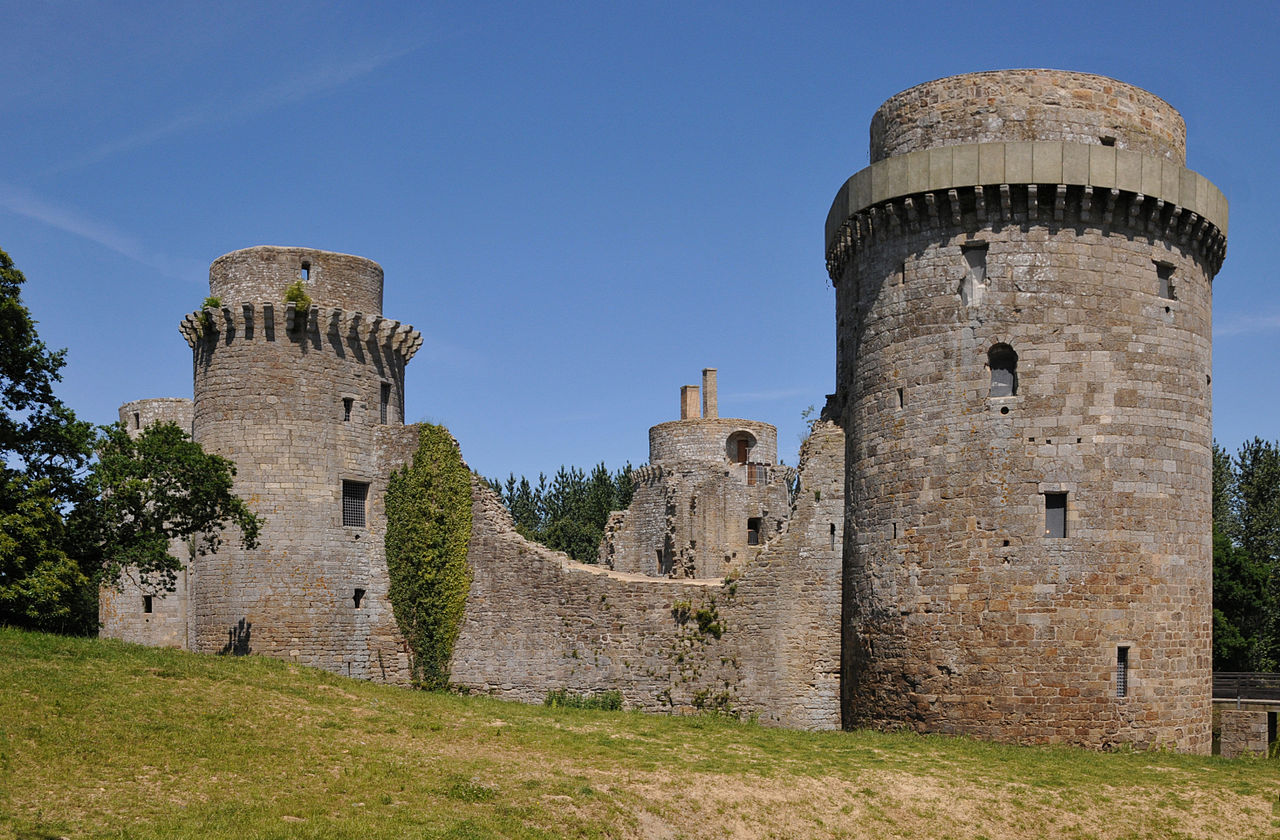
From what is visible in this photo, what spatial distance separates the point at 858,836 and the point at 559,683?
11.1 meters

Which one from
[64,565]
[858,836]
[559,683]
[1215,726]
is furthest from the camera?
[559,683]

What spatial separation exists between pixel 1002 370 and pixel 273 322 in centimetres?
1614

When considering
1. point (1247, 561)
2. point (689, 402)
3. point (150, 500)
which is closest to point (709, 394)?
point (689, 402)

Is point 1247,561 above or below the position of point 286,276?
below

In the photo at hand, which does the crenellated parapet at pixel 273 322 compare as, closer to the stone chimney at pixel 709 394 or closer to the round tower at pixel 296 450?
the round tower at pixel 296 450

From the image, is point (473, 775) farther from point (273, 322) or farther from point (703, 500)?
point (703, 500)

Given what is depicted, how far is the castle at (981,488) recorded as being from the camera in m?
22.2

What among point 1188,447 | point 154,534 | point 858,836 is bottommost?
point 858,836

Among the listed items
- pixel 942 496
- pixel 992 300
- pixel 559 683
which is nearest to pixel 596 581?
pixel 559 683

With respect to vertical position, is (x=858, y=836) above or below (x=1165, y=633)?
below

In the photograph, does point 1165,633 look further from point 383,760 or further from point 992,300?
point 383,760

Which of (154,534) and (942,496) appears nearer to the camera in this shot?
(942,496)

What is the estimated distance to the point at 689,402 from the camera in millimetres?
49156

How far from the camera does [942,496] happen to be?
22969 millimetres
